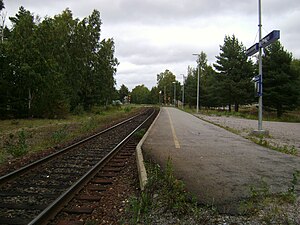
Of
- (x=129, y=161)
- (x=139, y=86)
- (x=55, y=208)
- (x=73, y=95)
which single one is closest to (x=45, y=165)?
(x=129, y=161)

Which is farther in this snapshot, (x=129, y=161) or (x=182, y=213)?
(x=129, y=161)

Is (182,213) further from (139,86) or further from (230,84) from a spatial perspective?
(139,86)

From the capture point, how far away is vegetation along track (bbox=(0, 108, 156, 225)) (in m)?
4.59

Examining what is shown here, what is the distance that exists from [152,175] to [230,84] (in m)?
42.8

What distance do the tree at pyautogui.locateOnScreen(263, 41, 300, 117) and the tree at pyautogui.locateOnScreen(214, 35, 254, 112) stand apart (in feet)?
17.2

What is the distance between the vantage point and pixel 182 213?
14.0 feet

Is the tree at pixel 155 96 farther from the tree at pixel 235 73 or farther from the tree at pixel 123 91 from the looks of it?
the tree at pixel 235 73

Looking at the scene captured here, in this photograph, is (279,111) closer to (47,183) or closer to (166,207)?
(47,183)

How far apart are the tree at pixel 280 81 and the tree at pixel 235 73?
17.2ft

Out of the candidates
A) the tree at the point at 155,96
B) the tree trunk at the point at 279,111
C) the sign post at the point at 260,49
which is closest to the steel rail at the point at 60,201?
the sign post at the point at 260,49

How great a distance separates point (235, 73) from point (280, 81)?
9260 mm

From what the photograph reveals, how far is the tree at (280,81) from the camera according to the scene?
126 ft

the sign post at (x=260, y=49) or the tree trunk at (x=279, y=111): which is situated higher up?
the sign post at (x=260, y=49)

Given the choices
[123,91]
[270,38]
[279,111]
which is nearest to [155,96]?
[123,91]
